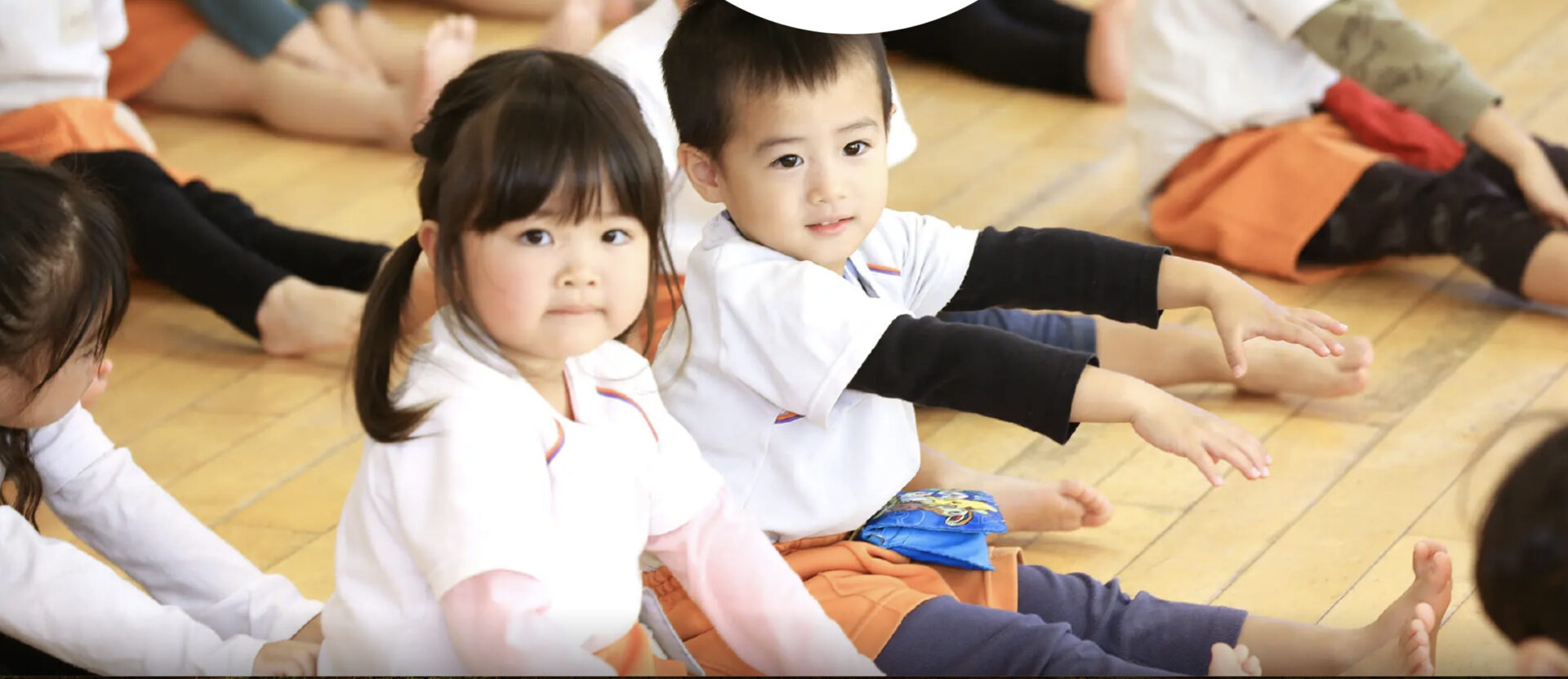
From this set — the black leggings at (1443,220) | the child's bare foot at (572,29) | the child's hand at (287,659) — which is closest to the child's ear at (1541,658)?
A: the child's hand at (287,659)

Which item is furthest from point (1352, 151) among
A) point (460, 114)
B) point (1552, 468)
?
point (460, 114)

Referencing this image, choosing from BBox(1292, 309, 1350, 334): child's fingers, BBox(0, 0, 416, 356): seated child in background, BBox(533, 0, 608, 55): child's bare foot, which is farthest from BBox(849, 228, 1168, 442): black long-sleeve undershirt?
BBox(533, 0, 608, 55): child's bare foot

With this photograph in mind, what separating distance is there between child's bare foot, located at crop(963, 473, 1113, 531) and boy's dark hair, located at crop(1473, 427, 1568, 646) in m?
0.49

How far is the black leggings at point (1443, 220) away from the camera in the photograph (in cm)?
160

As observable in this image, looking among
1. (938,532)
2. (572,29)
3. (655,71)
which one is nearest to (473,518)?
(938,532)

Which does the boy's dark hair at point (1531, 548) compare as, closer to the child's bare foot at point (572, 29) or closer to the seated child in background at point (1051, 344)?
the seated child in background at point (1051, 344)

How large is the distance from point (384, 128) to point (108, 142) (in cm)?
48

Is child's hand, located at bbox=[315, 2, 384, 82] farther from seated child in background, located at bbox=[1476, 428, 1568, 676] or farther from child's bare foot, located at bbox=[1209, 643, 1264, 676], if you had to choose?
seated child in background, located at bbox=[1476, 428, 1568, 676]

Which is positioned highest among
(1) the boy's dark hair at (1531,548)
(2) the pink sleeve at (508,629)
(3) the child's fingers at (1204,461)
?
(1) the boy's dark hair at (1531,548)

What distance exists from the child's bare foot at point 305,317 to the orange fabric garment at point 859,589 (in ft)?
2.30

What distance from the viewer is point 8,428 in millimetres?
1052

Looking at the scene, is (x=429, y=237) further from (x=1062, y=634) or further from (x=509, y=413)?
(x=1062, y=634)

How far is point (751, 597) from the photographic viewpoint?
3.03ft

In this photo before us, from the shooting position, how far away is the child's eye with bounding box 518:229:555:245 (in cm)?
84
